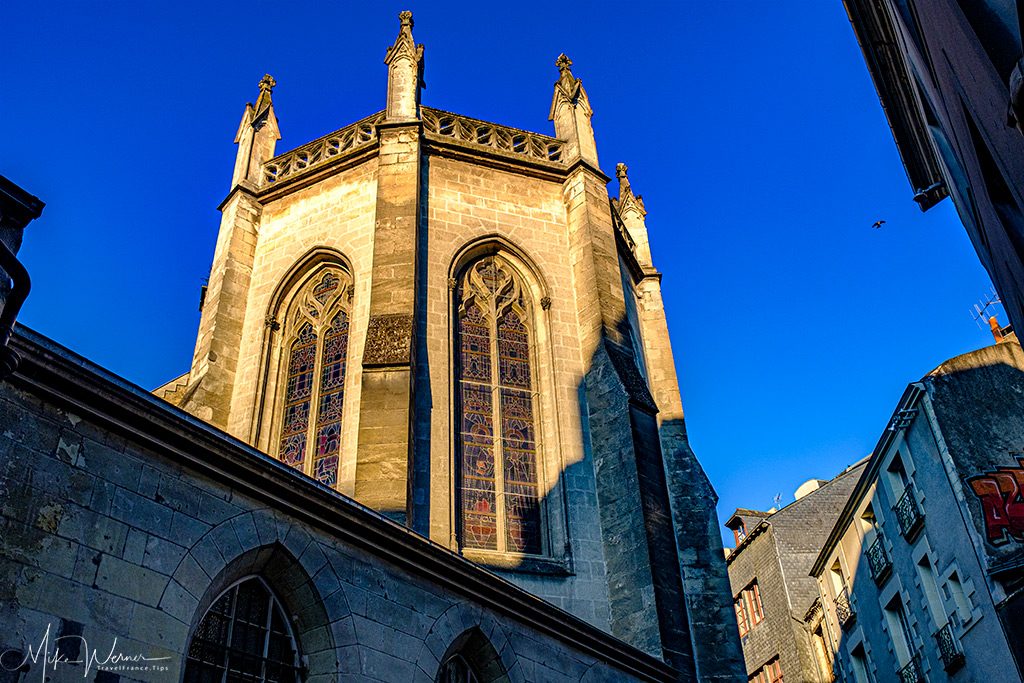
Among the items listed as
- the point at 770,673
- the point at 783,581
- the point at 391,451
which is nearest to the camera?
the point at 391,451

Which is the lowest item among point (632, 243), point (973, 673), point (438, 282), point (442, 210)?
point (973, 673)

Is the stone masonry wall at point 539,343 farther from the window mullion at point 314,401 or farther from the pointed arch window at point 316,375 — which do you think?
the window mullion at point 314,401

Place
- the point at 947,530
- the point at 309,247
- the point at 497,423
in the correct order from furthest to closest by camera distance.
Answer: the point at 947,530, the point at 309,247, the point at 497,423

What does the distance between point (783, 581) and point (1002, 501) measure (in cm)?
1447

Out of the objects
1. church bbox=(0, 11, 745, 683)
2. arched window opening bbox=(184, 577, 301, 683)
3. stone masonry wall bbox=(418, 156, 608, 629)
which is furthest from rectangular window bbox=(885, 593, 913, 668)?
arched window opening bbox=(184, 577, 301, 683)

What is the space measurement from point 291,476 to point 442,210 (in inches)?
374

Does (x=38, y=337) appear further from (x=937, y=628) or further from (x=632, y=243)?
(x=937, y=628)

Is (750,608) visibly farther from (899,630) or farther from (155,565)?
(155,565)

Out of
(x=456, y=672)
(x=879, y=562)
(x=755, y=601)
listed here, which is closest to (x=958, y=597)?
(x=879, y=562)

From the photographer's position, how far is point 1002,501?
17.3 metres

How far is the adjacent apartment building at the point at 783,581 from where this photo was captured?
2998 cm

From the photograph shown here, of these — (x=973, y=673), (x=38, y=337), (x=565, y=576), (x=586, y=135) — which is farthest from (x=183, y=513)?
(x=973, y=673)

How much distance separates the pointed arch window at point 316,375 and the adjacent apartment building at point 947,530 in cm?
1125

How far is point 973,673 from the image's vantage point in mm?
17750
